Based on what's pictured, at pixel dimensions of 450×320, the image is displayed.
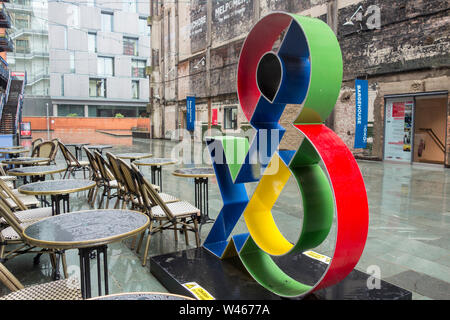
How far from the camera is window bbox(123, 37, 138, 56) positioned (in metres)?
37.9

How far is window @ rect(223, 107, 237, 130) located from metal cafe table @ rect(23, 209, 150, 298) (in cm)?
1506

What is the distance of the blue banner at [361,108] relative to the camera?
10.6m

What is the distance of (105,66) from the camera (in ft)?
122

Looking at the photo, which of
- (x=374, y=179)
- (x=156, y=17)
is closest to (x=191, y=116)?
(x=156, y=17)

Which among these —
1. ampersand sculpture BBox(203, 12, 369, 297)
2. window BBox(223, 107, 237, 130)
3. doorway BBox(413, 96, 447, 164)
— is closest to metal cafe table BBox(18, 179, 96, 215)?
ampersand sculpture BBox(203, 12, 369, 297)

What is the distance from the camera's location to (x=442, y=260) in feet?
10.6

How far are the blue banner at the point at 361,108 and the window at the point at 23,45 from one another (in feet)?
121

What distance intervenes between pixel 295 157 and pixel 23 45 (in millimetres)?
42174

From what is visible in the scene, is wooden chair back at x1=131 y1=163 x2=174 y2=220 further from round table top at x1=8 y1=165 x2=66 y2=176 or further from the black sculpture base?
round table top at x1=8 y1=165 x2=66 y2=176

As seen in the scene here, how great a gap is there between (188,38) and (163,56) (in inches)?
155

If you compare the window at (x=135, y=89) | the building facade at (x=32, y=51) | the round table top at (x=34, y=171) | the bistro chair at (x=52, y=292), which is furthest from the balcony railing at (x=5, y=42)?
the bistro chair at (x=52, y=292)

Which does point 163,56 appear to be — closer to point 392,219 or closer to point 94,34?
point 94,34

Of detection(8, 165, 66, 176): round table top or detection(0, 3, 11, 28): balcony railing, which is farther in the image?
detection(0, 3, 11, 28): balcony railing

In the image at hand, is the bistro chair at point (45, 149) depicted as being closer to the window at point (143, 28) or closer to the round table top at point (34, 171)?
the round table top at point (34, 171)
